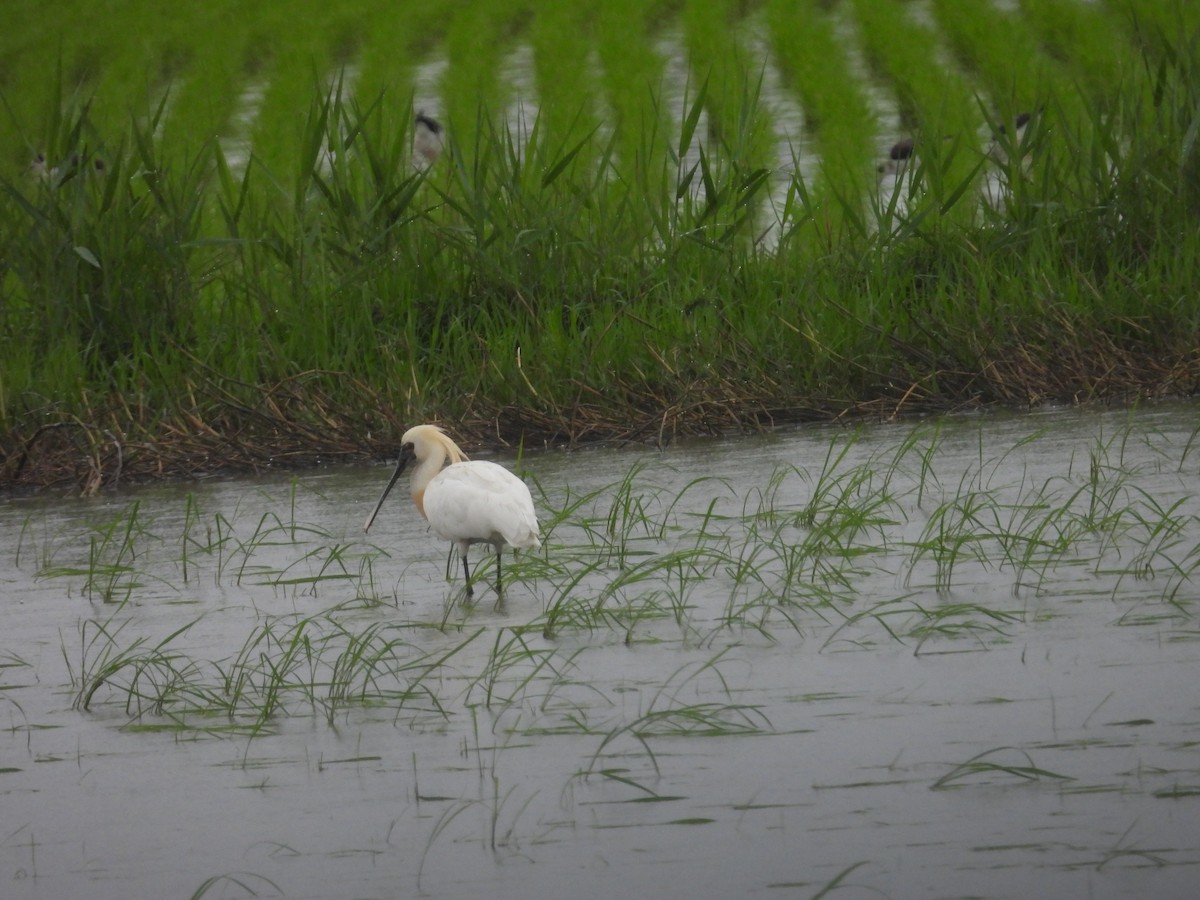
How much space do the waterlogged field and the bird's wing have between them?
0.15 meters

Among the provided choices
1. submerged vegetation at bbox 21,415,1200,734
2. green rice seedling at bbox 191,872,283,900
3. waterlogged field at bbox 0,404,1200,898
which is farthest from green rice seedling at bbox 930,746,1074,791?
green rice seedling at bbox 191,872,283,900

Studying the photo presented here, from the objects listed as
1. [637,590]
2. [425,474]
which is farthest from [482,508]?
[425,474]

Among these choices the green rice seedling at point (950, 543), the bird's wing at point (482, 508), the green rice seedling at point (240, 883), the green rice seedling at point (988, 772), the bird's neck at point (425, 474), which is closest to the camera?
the green rice seedling at point (240, 883)

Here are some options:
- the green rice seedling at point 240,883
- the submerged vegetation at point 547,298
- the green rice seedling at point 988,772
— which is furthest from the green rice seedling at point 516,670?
the submerged vegetation at point 547,298

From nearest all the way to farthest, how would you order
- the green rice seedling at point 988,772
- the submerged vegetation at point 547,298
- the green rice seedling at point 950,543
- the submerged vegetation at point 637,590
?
1. the green rice seedling at point 988,772
2. the submerged vegetation at point 637,590
3. the green rice seedling at point 950,543
4. the submerged vegetation at point 547,298

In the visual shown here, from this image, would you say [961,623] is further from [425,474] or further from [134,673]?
[425,474]

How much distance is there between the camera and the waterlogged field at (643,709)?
3.07 metres

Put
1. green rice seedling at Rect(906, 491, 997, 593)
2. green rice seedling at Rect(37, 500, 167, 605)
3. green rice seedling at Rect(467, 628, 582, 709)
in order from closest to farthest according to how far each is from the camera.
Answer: green rice seedling at Rect(467, 628, 582, 709)
green rice seedling at Rect(906, 491, 997, 593)
green rice seedling at Rect(37, 500, 167, 605)

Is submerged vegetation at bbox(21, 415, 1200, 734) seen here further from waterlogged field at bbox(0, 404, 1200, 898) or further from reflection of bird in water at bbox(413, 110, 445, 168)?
reflection of bird in water at bbox(413, 110, 445, 168)

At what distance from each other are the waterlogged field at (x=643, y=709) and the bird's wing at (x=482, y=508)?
0.48 feet

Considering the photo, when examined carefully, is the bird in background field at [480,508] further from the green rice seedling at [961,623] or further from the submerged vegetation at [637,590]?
the green rice seedling at [961,623]

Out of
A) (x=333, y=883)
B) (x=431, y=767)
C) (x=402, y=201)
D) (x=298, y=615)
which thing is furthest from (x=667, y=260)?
(x=333, y=883)

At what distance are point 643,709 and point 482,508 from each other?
52.1 inches

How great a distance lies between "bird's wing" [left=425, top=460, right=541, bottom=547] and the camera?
16.6 feet
